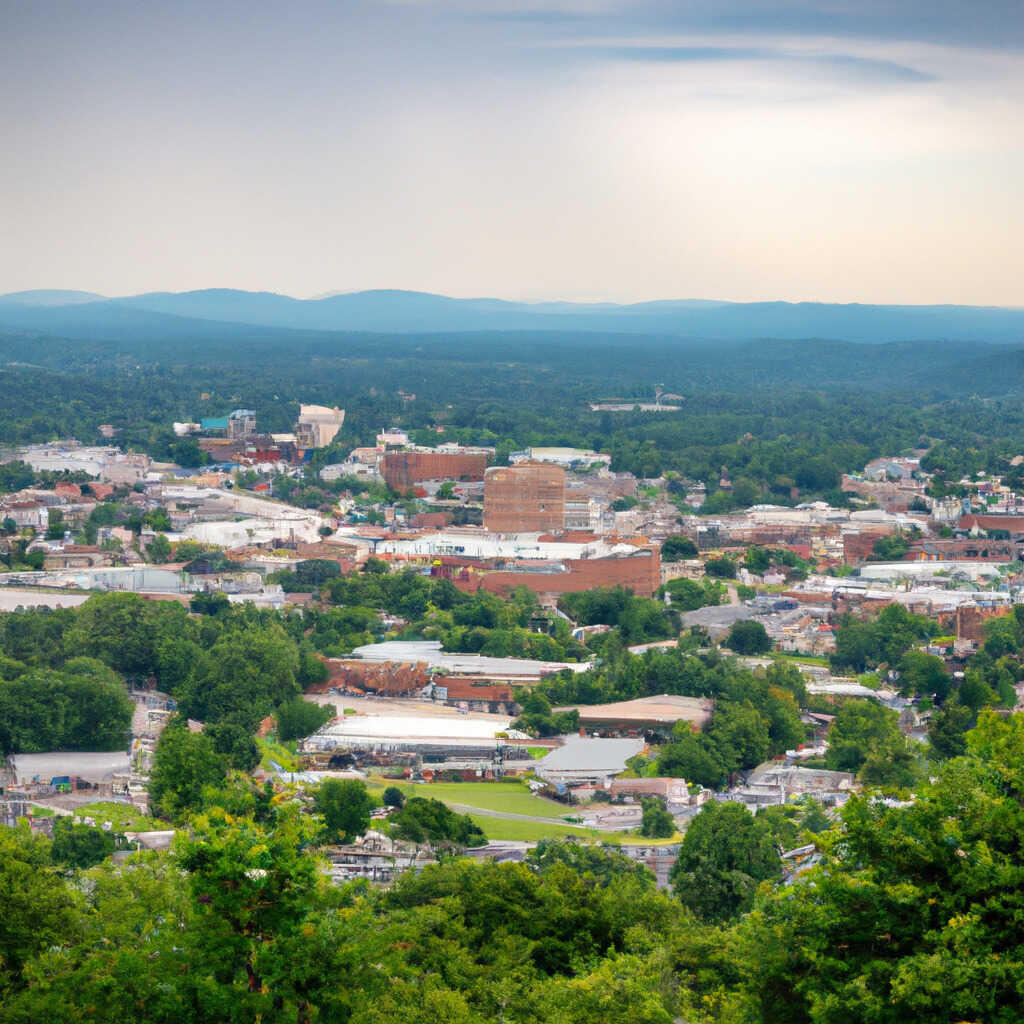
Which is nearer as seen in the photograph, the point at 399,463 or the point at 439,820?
the point at 439,820

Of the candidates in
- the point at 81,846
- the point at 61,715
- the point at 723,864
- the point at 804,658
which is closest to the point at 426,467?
the point at 804,658

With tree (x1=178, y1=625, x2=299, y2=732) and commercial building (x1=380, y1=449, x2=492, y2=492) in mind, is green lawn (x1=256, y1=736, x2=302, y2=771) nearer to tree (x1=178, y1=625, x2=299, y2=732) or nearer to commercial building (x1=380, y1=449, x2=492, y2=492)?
tree (x1=178, y1=625, x2=299, y2=732)

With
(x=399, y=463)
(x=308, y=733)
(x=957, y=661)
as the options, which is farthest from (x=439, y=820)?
(x=399, y=463)

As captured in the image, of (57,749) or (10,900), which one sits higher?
(10,900)

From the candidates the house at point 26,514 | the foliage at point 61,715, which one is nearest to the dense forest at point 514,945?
the foliage at point 61,715

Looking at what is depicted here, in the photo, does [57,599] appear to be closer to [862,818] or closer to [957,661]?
[957,661]

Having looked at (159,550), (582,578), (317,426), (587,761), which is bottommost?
(587,761)

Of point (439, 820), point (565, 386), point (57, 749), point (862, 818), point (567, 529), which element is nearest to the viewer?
point (862, 818)

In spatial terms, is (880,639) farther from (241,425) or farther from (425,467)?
(241,425)
